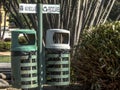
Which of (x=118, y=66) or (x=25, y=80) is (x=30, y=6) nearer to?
(x=25, y=80)

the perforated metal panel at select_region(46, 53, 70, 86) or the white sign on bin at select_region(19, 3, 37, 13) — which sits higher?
the white sign on bin at select_region(19, 3, 37, 13)

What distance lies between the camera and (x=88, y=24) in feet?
40.3

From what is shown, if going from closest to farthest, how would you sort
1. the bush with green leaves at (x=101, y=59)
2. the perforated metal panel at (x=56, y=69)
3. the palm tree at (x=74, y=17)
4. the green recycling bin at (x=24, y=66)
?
the green recycling bin at (x=24, y=66), the perforated metal panel at (x=56, y=69), the bush with green leaves at (x=101, y=59), the palm tree at (x=74, y=17)

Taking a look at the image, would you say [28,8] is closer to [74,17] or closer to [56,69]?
[56,69]

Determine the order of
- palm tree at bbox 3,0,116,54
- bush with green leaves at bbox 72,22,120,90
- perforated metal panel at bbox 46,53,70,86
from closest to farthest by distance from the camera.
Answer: perforated metal panel at bbox 46,53,70,86 < bush with green leaves at bbox 72,22,120,90 < palm tree at bbox 3,0,116,54

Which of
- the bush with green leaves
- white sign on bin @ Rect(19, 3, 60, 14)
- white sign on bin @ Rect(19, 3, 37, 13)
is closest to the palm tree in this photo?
the bush with green leaves

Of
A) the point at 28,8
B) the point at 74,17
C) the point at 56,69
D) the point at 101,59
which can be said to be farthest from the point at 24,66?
the point at 74,17

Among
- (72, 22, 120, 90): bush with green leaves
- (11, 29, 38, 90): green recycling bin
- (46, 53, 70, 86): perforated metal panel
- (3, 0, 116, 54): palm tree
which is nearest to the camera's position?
(11, 29, 38, 90): green recycling bin

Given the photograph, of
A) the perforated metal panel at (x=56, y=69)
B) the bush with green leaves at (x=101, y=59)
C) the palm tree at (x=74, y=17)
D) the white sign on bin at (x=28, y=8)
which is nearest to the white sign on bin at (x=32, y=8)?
the white sign on bin at (x=28, y=8)

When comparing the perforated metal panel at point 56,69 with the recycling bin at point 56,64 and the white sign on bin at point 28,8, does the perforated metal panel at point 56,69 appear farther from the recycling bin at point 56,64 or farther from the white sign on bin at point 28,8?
the white sign on bin at point 28,8

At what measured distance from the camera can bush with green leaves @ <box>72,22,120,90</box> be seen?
8578 mm

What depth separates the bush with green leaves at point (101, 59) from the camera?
28.1 feet

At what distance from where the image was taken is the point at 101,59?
8570mm

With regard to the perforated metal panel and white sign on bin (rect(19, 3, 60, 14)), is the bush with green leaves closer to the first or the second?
the perforated metal panel
